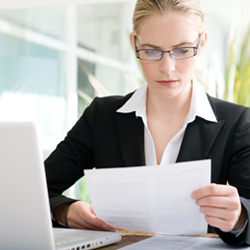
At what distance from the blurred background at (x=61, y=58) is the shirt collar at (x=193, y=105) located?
85.9 inches

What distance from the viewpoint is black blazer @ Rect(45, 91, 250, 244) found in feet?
4.77

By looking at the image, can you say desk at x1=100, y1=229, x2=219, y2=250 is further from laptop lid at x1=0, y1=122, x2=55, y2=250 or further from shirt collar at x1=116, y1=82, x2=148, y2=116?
shirt collar at x1=116, y1=82, x2=148, y2=116

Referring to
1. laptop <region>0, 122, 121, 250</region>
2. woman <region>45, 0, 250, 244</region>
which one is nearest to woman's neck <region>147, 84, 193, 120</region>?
woman <region>45, 0, 250, 244</region>

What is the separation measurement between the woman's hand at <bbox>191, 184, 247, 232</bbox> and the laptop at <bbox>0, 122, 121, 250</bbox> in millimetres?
337

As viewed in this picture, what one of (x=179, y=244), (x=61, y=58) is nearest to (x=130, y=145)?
(x=179, y=244)

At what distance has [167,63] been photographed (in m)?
1.37

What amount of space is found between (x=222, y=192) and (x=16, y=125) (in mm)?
505

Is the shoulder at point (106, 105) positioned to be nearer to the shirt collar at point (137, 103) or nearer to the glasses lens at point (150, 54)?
the shirt collar at point (137, 103)

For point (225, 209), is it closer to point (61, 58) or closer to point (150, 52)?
point (150, 52)

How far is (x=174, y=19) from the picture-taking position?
140 cm

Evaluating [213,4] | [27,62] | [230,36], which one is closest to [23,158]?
[230,36]

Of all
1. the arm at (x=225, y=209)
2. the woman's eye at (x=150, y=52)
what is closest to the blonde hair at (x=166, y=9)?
the woman's eye at (x=150, y=52)

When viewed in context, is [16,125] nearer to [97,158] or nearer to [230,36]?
[97,158]

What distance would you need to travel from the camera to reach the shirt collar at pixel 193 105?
151 cm
